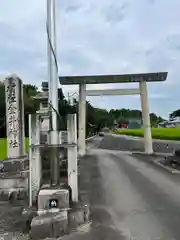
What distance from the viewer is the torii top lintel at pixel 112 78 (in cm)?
2039

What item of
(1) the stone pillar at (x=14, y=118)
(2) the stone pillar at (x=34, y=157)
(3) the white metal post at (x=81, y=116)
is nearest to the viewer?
(2) the stone pillar at (x=34, y=157)

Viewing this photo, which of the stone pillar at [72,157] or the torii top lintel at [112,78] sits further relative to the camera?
the torii top lintel at [112,78]

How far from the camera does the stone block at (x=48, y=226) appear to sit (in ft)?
18.8

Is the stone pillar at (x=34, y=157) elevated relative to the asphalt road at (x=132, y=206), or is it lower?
elevated

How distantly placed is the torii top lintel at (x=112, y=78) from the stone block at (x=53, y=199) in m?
14.6

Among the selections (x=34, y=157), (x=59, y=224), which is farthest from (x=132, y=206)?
(x=34, y=157)

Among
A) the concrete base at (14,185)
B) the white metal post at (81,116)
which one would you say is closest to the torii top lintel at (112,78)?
the white metal post at (81,116)

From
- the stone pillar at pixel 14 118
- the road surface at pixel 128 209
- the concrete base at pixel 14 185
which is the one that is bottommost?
the road surface at pixel 128 209

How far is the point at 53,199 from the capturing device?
6.38m

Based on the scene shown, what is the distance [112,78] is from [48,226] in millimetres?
15456

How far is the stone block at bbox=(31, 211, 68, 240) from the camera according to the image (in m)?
5.72

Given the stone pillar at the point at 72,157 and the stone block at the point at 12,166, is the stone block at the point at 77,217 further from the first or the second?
the stone block at the point at 12,166

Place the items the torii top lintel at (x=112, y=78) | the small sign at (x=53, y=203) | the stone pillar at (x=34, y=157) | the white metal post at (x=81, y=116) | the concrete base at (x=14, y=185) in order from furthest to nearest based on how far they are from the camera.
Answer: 1. the white metal post at (x=81, y=116)
2. the torii top lintel at (x=112, y=78)
3. the concrete base at (x=14, y=185)
4. the stone pillar at (x=34, y=157)
5. the small sign at (x=53, y=203)

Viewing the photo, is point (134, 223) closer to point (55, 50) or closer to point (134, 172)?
point (55, 50)
